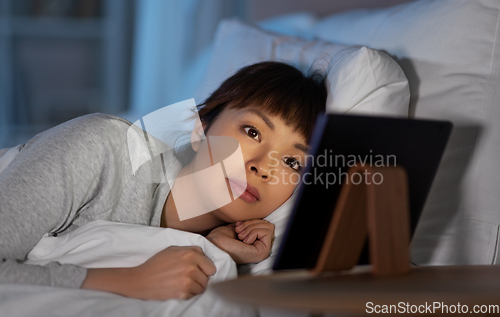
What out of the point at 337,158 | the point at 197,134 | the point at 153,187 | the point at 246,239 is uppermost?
the point at 337,158

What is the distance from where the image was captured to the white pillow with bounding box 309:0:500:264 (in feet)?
2.90

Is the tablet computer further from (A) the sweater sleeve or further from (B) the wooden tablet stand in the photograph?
(A) the sweater sleeve

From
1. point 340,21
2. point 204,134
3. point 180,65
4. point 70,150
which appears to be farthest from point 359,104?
point 180,65

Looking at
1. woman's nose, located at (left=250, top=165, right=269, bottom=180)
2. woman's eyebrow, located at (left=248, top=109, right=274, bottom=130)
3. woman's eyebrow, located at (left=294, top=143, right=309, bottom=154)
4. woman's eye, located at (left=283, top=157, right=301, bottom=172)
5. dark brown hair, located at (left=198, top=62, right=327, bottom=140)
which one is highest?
dark brown hair, located at (left=198, top=62, right=327, bottom=140)

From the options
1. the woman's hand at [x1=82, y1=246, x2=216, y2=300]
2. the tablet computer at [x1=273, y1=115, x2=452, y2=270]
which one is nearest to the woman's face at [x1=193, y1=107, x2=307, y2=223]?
the woman's hand at [x1=82, y1=246, x2=216, y2=300]

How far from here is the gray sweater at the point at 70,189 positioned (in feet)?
2.43

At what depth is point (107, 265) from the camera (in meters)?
0.80

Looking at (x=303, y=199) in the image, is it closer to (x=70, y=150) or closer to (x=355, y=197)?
(x=355, y=197)

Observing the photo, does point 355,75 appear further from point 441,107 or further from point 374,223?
point 374,223

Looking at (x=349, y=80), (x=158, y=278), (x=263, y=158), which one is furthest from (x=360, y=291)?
(x=349, y=80)

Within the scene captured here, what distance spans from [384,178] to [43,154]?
0.66m

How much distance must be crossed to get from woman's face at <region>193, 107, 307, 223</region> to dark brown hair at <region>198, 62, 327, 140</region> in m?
0.02

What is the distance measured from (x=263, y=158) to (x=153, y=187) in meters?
0.29

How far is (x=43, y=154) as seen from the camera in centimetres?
82
